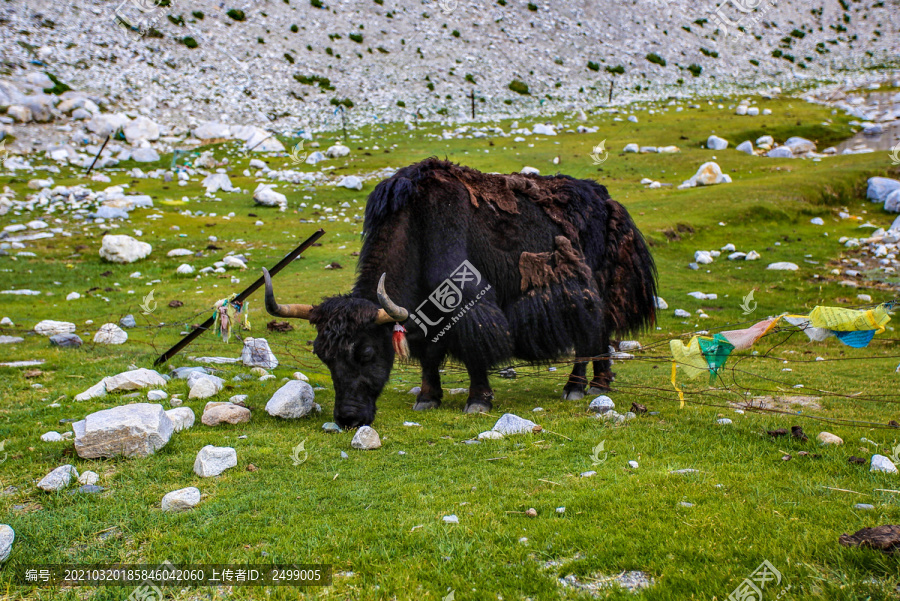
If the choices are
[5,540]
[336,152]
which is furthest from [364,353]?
[336,152]

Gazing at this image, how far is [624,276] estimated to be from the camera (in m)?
7.67

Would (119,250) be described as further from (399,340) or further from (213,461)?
(213,461)

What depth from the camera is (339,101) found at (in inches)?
1319

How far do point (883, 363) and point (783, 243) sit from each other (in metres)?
7.92

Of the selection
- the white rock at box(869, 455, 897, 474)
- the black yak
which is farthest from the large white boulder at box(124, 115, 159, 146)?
the white rock at box(869, 455, 897, 474)

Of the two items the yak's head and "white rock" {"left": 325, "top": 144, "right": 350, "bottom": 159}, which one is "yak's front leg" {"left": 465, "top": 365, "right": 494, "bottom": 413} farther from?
"white rock" {"left": 325, "top": 144, "right": 350, "bottom": 159}

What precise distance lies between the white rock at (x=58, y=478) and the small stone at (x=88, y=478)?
43 millimetres

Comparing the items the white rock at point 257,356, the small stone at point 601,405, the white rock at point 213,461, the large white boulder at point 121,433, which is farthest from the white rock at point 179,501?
the white rock at point 257,356

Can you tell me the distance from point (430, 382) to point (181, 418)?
2685 millimetres

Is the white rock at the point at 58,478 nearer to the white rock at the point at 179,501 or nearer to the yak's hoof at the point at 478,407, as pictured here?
the white rock at the point at 179,501

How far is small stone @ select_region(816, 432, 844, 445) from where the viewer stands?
4.45m

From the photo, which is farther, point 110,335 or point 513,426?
point 110,335

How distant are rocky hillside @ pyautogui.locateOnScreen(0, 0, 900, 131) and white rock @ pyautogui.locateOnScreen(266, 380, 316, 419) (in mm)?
26943

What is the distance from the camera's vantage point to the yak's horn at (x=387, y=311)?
5.48 meters
